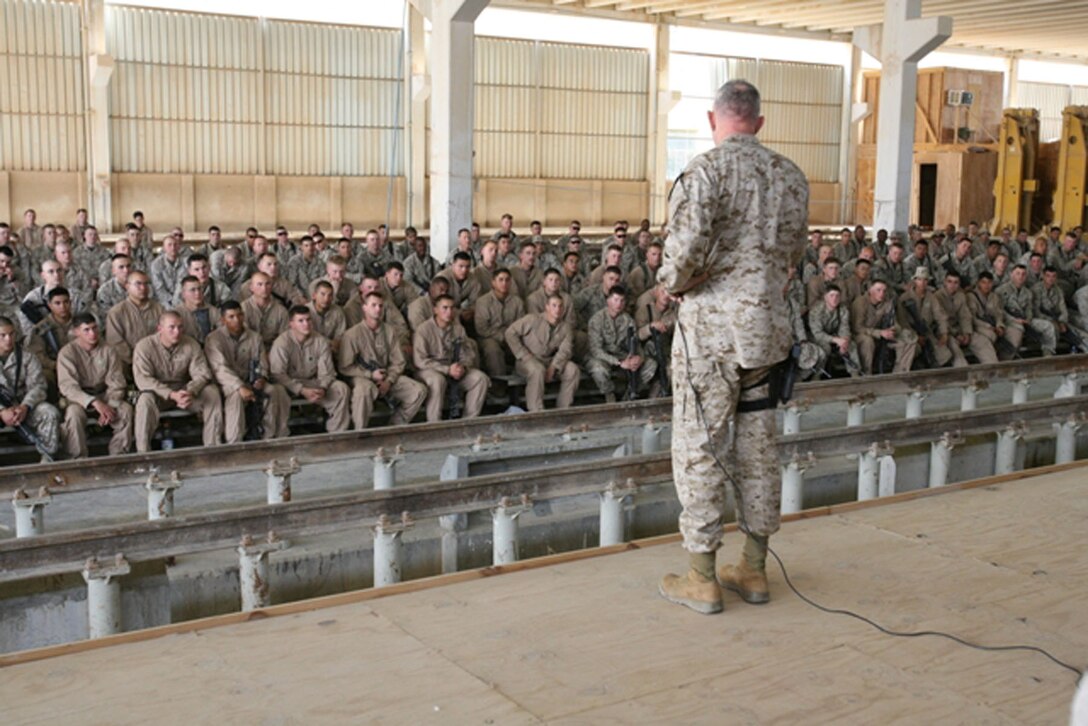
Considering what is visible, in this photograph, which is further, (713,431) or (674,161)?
(674,161)

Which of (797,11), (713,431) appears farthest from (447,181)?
(797,11)

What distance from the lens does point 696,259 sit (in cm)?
427

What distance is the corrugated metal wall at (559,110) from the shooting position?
27.2 metres

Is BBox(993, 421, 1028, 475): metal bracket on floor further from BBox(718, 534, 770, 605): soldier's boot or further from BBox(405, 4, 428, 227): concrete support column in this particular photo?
BBox(405, 4, 428, 227): concrete support column

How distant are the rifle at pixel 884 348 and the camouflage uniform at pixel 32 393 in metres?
8.46

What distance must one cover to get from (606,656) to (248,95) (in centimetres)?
2221

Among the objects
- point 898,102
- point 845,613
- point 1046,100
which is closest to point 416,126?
point 898,102

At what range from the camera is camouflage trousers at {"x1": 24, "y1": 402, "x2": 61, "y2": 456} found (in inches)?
339

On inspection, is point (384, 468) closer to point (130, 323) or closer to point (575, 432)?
point (575, 432)

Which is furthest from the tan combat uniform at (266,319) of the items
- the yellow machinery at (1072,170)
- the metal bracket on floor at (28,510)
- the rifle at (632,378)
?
the yellow machinery at (1072,170)

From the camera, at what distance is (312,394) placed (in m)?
9.70

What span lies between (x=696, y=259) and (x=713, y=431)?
2.13ft

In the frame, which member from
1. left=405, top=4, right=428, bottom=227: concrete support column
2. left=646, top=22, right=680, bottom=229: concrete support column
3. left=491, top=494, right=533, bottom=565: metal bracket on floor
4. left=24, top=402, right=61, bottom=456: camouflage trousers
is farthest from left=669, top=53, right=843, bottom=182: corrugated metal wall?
left=491, top=494, right=533, bottom=565: metal bracket on floor

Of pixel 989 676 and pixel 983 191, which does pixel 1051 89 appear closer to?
pixel 983 191
